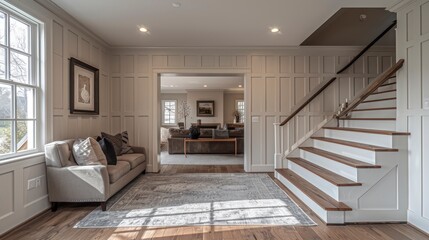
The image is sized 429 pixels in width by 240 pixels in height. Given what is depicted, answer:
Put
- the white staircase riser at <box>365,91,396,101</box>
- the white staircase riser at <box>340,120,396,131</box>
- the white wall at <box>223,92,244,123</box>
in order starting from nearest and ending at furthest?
the white staircase riser at <box>340,120,396,131</box>, the white staircase riser at <box>365,91,396,101</box>, the white wall at <box>223,92,244,123</box>

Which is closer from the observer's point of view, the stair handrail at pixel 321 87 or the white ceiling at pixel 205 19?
the white ceiling at pixel 205 19

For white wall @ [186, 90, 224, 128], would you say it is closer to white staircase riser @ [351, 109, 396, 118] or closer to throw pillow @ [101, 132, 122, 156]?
throw pillow @ [101, 132, 122, 156]

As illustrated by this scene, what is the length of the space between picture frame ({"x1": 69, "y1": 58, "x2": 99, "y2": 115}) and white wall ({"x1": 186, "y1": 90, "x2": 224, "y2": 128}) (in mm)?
7565

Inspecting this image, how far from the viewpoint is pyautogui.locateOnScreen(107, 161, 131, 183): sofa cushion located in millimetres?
3234

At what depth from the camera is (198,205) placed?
3.15 meters

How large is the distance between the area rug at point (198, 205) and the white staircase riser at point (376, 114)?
181 centimetres

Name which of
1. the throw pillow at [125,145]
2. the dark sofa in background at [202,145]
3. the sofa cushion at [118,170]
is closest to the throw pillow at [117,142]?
the throw pillow at [125,145]

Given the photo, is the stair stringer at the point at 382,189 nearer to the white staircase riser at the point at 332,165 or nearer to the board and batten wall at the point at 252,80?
the white staircase riser at the point at 332,165

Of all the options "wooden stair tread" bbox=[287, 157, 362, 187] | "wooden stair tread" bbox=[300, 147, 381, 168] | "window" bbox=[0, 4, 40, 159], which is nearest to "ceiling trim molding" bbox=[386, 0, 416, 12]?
"wooden stair tread" bbox=[300, 147, 381, 168]

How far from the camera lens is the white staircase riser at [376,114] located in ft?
11.1

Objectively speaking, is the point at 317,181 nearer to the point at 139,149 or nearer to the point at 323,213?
the point at 323,213

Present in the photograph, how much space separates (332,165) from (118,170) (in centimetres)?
297

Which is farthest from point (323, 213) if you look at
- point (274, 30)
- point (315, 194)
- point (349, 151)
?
point (274, 30)

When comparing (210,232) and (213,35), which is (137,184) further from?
(213,35)
